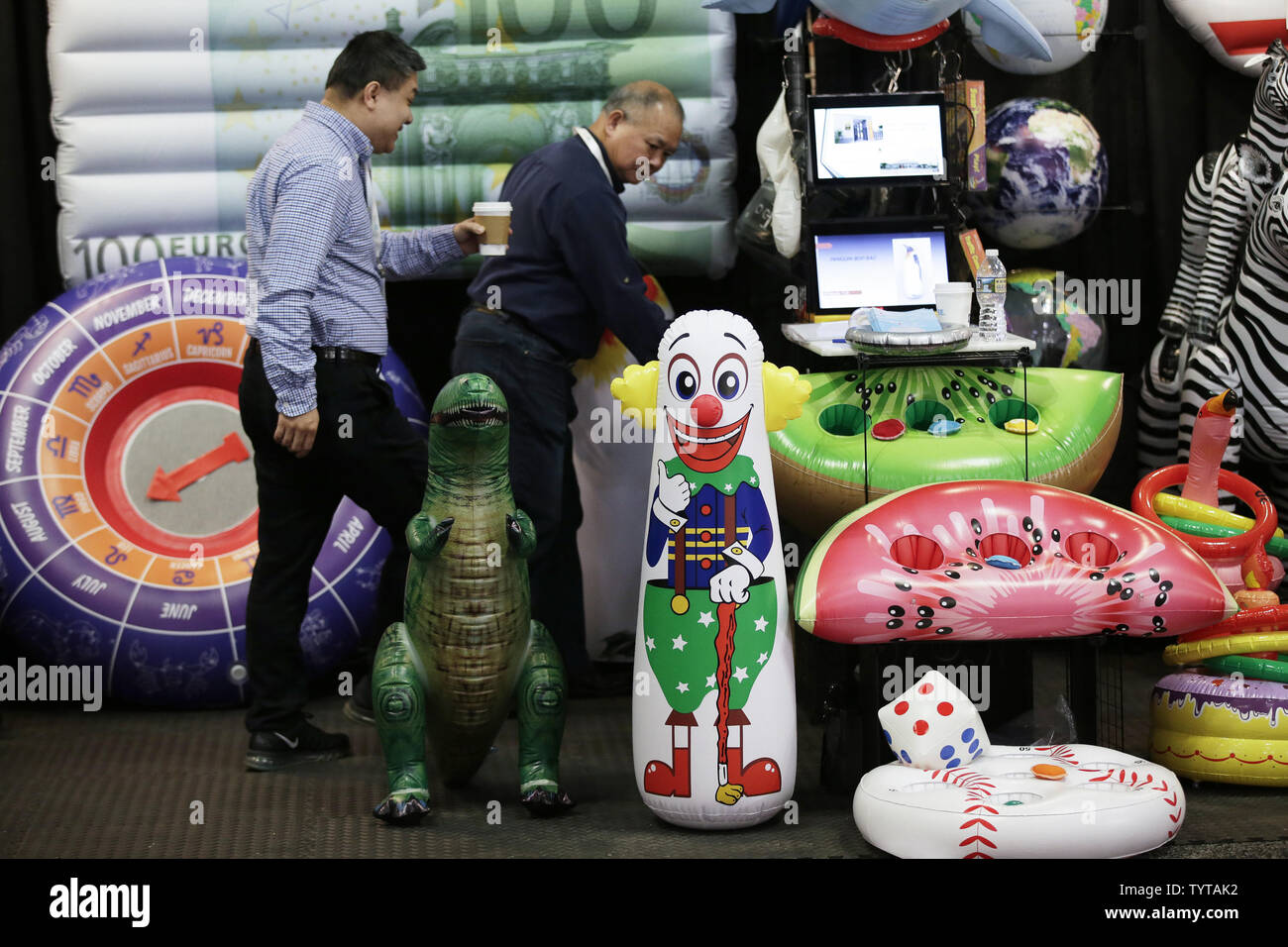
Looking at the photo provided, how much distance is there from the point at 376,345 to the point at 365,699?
3.35 ft

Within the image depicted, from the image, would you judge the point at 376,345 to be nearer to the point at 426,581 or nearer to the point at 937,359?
the point at 426,581

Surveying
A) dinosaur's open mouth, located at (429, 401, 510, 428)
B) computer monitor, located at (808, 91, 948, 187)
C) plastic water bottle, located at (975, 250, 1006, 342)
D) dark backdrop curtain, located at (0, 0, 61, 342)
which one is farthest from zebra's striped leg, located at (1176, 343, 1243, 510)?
dark backdrop curtain, located at (0, 0, 61, 342)

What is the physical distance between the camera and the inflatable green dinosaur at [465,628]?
10.9ft

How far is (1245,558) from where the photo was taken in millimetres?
3807

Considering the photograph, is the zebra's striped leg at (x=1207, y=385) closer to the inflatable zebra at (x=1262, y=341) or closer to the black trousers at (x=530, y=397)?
the inflatable zebra at (x=1262, y=341)

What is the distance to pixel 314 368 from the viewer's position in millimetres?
3607

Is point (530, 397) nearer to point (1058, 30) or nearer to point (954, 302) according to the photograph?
point (954, 302)

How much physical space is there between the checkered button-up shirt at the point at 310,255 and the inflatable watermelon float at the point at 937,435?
1071mm

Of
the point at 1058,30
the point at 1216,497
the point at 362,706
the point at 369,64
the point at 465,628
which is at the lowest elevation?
the point at 362,706

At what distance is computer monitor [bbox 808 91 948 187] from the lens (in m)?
4.23

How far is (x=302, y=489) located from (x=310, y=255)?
0.57 metres
